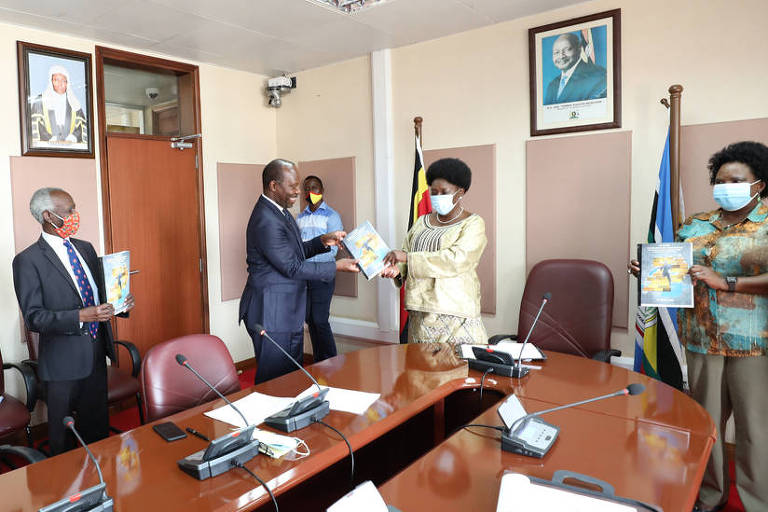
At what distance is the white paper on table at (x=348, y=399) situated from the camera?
191 cm

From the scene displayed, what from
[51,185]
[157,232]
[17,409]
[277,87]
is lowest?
[17,409]

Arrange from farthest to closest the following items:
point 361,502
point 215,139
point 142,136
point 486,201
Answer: point 215,139
point 142,136
point 486,201
point 361,502

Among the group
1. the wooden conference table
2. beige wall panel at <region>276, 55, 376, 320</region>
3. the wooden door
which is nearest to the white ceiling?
beige wall panel at <region>276, 55, 376, 320</region>

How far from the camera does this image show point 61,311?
253 cm

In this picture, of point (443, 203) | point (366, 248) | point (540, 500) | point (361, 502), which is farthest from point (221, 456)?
point (443, 203)

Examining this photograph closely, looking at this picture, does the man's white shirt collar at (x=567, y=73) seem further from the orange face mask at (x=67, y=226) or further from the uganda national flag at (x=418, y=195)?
the orange face mask at (x=67, y=226)

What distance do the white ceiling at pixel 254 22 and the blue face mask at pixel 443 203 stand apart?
142cm

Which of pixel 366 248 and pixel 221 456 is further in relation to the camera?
pixel 366 248

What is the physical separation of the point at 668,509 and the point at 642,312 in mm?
1958

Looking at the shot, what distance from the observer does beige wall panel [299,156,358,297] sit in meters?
4.82

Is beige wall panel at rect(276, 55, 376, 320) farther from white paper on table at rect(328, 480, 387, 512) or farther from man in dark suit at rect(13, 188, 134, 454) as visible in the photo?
white paper on table at rect(328, 480, 387, 512)

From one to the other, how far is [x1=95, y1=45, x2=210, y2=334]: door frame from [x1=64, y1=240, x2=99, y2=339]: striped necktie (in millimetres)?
1499

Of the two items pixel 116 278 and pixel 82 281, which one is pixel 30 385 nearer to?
pixel 82 281

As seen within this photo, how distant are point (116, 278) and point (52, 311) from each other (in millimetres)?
311
